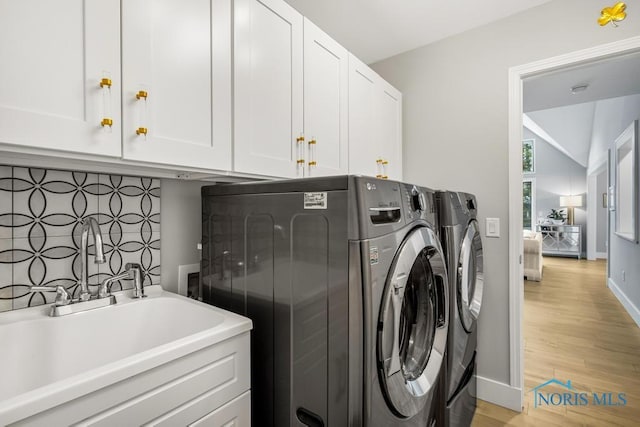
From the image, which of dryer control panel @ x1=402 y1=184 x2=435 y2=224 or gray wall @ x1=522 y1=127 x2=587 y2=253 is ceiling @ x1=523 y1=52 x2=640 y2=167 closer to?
dryer control panel @ x1=402 y1=184 x2=435 y2=224

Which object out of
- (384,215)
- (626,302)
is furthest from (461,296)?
(626,302)

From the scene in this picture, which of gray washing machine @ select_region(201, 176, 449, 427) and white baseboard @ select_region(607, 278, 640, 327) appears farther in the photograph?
white baseboard @ select_region(607, 278, 640, 327)

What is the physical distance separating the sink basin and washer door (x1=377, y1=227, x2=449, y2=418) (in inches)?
18.3

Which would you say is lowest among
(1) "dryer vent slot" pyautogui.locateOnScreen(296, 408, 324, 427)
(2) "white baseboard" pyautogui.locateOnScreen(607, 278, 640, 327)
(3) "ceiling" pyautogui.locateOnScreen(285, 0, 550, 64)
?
(2) "white baseboard" pyautogui.locateOnScreen(607, 278, 640, 327)

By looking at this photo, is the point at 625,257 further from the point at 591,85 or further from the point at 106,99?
the point at 106,99

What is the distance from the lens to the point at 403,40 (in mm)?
2373

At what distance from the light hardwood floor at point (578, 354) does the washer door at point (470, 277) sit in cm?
70

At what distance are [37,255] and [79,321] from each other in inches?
10.8

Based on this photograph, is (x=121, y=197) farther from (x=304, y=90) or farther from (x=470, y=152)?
(x=470, y=152)

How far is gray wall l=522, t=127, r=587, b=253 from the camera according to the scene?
325 inches

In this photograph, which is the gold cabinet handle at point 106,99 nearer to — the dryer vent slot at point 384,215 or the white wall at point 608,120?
the dryer vent slot at point 384,215

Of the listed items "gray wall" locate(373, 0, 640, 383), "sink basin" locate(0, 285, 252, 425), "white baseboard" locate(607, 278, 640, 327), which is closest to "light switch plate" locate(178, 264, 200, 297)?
"sink basin" locate(0, 285, 252, 425)

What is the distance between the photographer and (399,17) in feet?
6.80

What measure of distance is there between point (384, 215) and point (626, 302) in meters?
4.72
